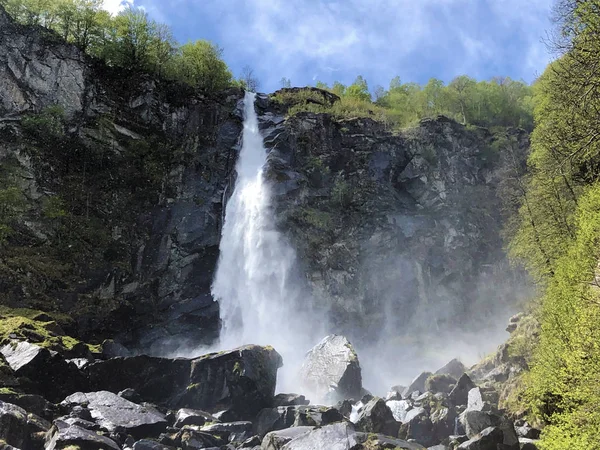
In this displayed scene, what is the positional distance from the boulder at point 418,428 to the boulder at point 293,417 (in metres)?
2.09

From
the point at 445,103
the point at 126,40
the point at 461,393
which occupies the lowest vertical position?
the point at 461,393

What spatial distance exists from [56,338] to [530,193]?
1946 cm

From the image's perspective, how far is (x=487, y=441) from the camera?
39.2 feet

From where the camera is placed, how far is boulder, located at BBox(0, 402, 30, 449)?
34.8 feet

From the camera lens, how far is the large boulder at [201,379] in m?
15.9

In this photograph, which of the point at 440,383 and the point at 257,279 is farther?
the point at 257,279

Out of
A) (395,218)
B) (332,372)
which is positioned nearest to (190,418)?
(332,372)

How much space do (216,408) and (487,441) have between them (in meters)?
8.76

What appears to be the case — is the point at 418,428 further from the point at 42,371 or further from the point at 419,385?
the point at 42,371

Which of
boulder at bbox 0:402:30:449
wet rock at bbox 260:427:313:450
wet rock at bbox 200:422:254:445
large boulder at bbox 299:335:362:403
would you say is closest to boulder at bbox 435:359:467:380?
large boulder at bbox 299:335:362:403

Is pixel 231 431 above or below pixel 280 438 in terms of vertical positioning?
above

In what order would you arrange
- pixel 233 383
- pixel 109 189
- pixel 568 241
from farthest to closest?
1. pixel 109 189
2. pixel 233 383
3. pixel 568 241

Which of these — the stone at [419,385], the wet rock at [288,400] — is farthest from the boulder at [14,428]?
the stone at [419,385]

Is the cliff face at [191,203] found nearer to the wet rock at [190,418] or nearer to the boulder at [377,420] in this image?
the wet rock at [190,418]
